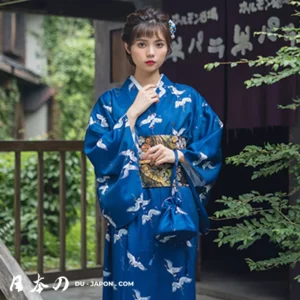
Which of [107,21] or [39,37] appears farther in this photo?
[39,37]

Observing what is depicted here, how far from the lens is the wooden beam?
23.2ft

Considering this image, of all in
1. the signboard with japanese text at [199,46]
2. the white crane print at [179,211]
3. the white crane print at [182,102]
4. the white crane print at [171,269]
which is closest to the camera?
the white crane print at [179,211]

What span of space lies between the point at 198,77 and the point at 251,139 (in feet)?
4.60

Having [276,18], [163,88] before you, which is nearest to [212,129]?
[163,88]

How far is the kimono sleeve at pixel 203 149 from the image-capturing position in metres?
4.27

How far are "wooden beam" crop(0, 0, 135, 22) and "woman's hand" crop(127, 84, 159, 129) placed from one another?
9.44 feet

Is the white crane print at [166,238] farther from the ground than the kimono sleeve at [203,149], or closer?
closer

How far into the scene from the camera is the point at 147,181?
13.9 feet

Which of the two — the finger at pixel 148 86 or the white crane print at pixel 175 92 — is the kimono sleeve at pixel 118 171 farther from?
the white crane print at pixel 175 92

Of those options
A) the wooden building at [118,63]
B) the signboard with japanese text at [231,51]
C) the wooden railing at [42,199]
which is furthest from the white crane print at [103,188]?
the wooden railing at [42,199]

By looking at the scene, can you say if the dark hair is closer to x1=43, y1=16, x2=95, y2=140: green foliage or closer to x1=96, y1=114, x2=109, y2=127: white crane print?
x1=96, y1=114, x2=109, y2=127: white crane print

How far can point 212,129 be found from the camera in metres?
4.41

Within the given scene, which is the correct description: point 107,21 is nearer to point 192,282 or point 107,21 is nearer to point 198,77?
point 198,77

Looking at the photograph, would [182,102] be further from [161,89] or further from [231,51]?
[231,51]
